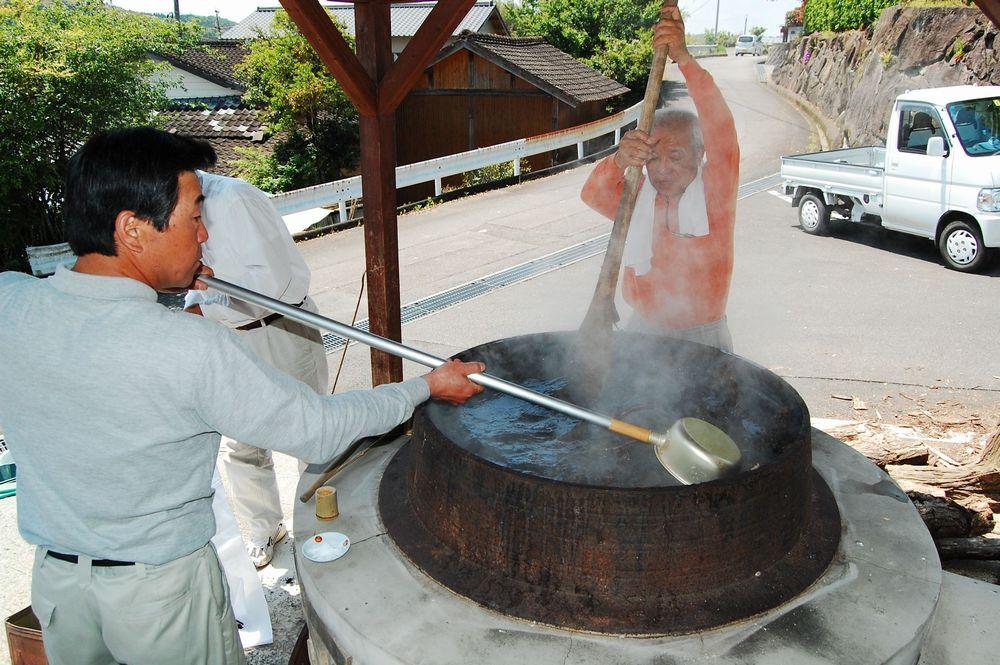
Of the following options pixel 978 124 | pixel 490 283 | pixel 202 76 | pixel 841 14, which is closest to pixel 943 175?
pixel 978 124

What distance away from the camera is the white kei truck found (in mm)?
9344

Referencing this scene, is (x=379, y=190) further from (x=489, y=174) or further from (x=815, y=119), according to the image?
(x=815, y=119)

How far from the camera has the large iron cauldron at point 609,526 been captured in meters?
2.26

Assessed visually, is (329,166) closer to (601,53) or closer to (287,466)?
(601,53)

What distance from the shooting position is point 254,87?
64.5 feet

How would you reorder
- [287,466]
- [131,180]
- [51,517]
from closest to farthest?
[131,180] < [51,517] < [287,466]

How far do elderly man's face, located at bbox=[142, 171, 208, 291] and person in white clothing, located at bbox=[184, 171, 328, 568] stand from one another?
1490mm

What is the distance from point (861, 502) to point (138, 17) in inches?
529

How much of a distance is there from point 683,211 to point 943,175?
806 centimetres

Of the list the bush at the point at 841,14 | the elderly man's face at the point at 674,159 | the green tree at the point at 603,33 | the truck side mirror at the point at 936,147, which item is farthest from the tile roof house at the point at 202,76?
the elderly man's face at the point at 674,159

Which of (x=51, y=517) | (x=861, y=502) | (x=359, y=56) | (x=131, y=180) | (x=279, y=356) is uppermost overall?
(x=359, y=56)

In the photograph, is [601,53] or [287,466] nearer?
[287,466]

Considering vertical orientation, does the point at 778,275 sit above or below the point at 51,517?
below

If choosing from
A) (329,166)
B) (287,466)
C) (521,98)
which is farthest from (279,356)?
(521,98)
